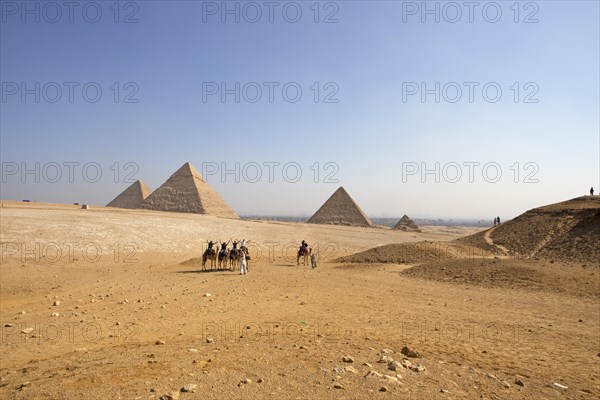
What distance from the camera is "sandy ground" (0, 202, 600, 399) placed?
5.04 metres

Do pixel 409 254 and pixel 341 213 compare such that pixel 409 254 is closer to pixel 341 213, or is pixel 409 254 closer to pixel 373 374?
pixel 373 374

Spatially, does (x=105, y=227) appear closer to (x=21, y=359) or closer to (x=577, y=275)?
(x=21, y=359)

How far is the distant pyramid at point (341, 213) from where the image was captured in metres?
66.3

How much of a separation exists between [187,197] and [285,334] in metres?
60.3

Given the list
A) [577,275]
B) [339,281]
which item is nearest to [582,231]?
[577,275]

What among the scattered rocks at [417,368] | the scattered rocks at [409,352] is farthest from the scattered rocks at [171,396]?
the scattered rocks at [409,352]

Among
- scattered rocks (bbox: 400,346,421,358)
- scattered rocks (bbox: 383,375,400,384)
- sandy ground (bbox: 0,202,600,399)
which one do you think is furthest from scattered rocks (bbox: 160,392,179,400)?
scattered rocks (bbox: 400,346,421,358)

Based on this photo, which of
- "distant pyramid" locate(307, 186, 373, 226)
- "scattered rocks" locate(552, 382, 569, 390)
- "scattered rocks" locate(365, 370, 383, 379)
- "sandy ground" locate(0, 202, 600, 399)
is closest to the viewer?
"sandy ground" locate(0, 202, 600, 399)

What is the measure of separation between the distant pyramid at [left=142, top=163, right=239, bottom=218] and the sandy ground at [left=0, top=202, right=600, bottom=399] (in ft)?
146

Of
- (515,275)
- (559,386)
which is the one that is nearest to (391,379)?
(559,386)

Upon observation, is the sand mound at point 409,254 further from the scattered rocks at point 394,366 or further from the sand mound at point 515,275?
the scattered rocks at point 394,366

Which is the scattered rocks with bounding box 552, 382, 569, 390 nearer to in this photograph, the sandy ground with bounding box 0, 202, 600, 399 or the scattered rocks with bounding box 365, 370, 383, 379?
the sandy ground with bounding box 0, 202, 600, 399

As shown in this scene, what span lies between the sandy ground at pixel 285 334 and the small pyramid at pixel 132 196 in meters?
58.1

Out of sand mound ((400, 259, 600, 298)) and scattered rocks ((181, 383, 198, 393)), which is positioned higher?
scattered rocks ((181, 383, 198, 393))
